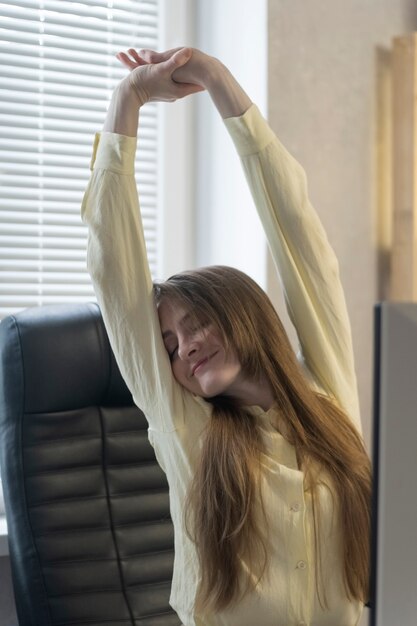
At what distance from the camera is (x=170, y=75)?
57.0 inches

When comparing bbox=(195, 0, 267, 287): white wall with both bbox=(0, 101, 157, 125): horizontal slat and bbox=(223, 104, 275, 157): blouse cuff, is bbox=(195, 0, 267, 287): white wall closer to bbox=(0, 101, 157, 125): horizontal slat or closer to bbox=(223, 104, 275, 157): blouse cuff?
bbox=(0, 101, 157, 125): horizontal slat

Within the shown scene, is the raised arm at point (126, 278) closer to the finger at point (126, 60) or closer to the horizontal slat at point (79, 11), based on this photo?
the finger at point (126, 60)

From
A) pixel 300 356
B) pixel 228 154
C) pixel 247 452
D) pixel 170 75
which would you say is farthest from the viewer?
pixel 228 154

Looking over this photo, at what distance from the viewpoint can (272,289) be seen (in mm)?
2139

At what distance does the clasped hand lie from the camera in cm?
144

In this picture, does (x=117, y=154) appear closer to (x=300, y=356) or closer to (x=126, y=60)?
(x=126, y=60)

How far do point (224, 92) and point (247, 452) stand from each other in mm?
565

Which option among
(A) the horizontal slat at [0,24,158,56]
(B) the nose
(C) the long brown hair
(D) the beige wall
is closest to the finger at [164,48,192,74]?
(C) the long brown hair

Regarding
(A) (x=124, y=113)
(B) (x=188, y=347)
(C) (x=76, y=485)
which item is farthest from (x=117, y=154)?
(C) (x=76, y=485)

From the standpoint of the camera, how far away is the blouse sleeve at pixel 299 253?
1486 mm

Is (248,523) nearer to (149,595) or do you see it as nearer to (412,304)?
(149,595)

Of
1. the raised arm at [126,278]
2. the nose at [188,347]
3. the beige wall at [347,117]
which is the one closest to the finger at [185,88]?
the raised arm at [126,278]

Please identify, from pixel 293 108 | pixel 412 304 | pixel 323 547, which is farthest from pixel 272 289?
pixel 412 304

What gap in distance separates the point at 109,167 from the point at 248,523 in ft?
1.83
